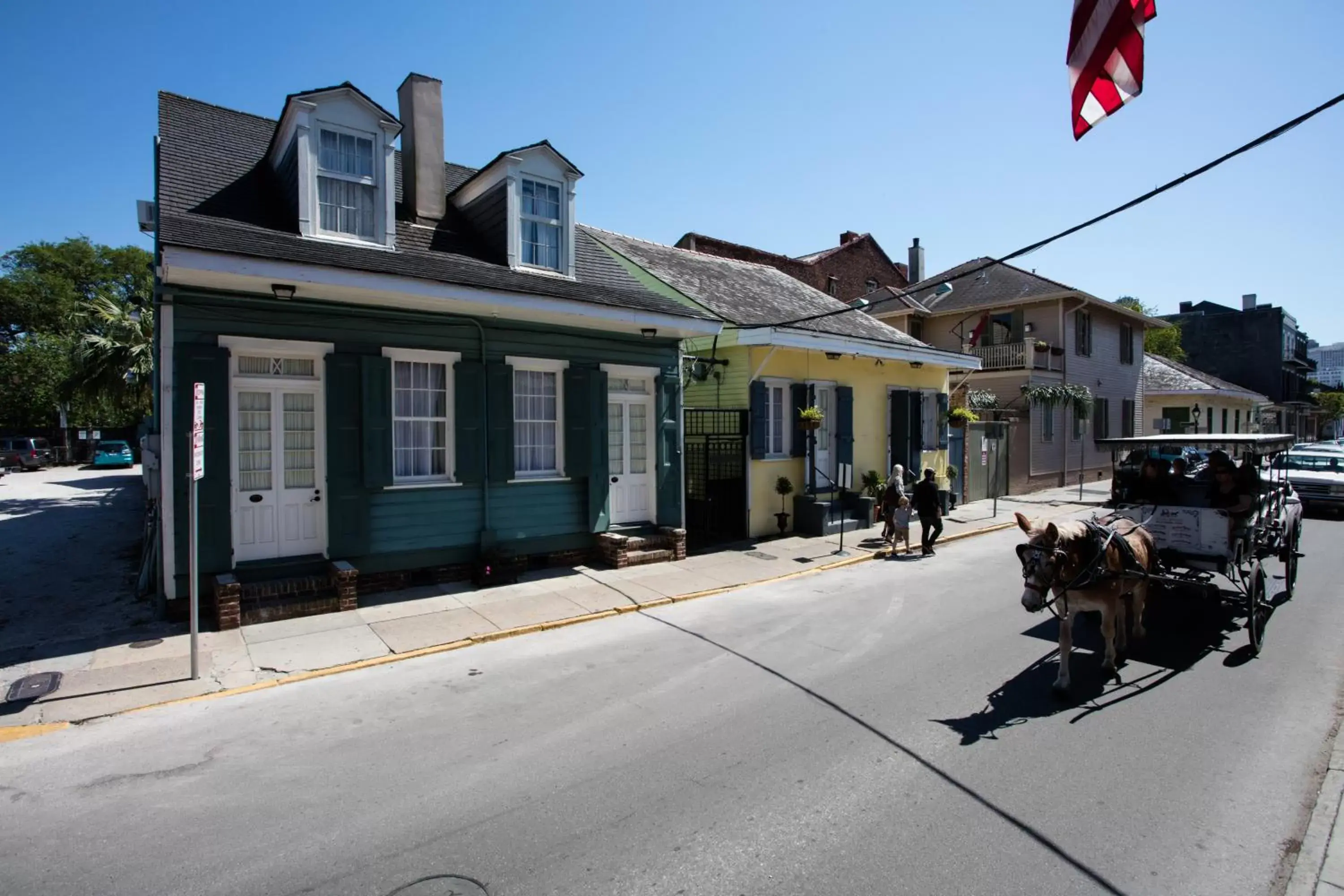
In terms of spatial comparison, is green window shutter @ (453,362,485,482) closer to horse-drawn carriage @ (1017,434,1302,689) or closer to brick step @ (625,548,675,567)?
brick step @ (625,548,675,567)

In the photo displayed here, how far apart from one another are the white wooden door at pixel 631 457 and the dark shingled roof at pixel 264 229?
1834mm

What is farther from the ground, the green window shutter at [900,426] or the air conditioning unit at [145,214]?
the air conditioning unit at [145,214]

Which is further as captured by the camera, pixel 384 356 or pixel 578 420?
pixel 578 420

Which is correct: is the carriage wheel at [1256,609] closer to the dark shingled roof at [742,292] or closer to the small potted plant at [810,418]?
the small potted plant at [810,418]

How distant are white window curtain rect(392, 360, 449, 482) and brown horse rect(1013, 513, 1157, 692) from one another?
763 cm

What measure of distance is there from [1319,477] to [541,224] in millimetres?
19918

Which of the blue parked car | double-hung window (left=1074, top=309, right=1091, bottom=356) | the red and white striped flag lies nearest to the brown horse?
the red and white striped flag

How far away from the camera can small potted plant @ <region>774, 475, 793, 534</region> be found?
47.7 ft

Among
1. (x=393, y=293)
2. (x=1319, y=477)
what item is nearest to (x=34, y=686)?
(x=393, y=293)

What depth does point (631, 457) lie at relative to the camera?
12445 mm

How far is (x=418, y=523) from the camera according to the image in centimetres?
993

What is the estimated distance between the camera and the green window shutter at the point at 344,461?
9125 mm

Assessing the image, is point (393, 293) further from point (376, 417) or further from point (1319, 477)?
point (1319, 477)

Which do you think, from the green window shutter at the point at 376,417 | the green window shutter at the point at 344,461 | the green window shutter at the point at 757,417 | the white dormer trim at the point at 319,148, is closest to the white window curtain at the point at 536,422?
the green window shutter at the point at 376,417
